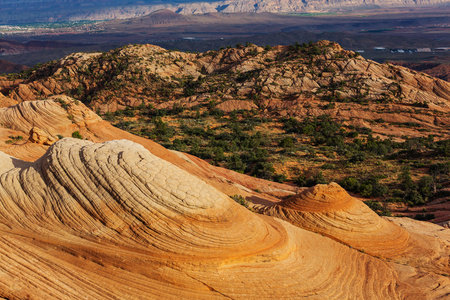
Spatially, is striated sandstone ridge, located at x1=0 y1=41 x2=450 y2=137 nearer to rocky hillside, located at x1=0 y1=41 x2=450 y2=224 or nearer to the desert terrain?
rocky hillside, located at x1=0 y1=41 x2=450 y2=224

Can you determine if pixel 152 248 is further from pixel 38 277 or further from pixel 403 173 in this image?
pixel 403 173

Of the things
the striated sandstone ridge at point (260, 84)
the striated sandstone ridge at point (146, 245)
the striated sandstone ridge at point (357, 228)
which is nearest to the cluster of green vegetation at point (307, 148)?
the striated sandstone ridge at point (260, 84)

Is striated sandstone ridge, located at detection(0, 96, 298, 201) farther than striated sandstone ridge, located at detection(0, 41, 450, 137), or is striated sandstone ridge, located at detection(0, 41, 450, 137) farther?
striated sandstone ridge, located at detection(0, 41, 450, 137)

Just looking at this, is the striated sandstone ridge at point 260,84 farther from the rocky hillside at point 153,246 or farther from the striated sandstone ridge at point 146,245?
the striated sandstone ridge at point 146,245

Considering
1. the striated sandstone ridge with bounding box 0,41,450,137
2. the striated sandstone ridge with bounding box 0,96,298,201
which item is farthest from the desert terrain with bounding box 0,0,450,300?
the striated sandstone ridge with bounding box 0,41,450,137

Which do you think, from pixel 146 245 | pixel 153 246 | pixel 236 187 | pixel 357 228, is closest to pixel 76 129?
pixel 236 187

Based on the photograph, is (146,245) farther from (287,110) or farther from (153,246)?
(287,110)

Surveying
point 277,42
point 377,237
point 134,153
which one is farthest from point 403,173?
point 277,42
